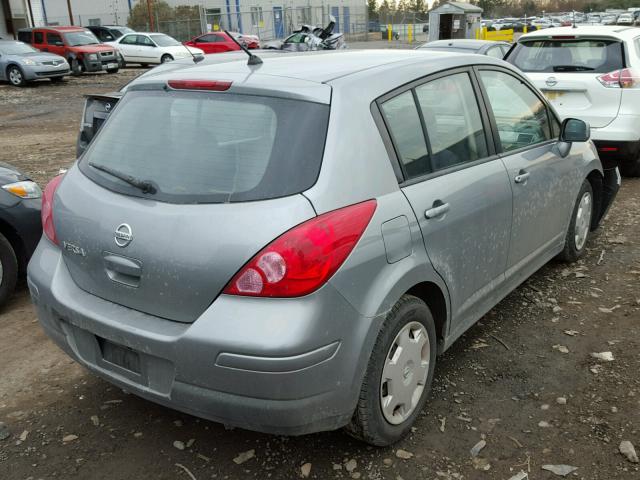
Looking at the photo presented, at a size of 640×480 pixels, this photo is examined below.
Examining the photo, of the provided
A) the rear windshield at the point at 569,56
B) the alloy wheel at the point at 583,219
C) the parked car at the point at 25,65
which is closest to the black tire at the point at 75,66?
the parked car at the point at 25,65

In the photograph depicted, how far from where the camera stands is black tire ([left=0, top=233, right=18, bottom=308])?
14.3ft

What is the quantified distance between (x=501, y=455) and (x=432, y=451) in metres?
0.31

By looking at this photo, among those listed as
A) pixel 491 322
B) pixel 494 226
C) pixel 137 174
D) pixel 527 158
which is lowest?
pixel 491 322

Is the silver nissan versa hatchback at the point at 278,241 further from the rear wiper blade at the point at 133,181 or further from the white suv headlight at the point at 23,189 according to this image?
the white suv headlight at the point at 23,189

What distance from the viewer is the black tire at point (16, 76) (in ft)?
68.3

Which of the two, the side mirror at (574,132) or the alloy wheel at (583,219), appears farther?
the alloy wheel at (583,219)

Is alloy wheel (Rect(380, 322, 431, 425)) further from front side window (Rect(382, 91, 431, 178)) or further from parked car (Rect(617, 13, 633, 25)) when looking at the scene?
parked car (Rect(617, 13, 633, 25))

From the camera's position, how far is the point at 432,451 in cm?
288

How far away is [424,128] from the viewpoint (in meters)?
3.05

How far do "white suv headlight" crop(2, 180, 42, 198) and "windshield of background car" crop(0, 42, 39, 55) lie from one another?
1915 cm

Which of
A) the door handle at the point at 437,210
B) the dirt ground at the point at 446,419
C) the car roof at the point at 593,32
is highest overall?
the car roof at the point at 593,32

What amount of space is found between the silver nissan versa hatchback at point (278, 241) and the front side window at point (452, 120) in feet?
0.04

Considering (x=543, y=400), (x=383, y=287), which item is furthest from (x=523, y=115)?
(x=383, y=287)

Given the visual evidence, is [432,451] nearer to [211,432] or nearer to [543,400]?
[543,400]
